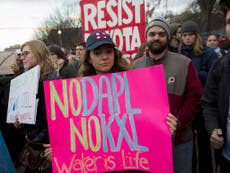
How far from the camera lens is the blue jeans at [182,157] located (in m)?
2.89

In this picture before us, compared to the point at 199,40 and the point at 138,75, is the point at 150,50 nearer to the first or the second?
the point at 138,75

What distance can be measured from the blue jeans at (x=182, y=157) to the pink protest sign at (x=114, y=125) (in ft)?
2.32

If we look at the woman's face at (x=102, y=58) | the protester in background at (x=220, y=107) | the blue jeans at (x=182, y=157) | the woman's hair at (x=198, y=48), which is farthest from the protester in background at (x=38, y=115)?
the woman's hair at (x=198, y=48)

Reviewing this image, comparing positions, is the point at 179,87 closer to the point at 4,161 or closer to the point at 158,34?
the point at 158,34

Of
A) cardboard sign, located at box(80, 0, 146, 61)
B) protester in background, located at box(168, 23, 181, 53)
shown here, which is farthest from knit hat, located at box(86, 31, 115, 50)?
protester in background, located at box(168, 23, 181, 53)

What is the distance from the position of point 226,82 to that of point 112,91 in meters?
0.75

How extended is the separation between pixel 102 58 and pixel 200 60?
7.26 ft

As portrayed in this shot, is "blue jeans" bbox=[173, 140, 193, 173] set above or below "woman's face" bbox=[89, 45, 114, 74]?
below

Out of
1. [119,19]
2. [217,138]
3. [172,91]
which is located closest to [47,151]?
[172,91]

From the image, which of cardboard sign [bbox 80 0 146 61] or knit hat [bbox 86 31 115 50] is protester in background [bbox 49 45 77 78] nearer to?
cardboard sign [bbox 80 0 146 61]

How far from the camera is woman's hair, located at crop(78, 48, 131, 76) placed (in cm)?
251

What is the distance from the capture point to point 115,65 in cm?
253

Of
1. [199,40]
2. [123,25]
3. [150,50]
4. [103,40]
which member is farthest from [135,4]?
[103,40]

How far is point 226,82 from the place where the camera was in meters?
2.38
